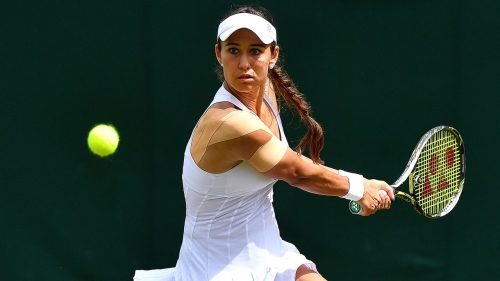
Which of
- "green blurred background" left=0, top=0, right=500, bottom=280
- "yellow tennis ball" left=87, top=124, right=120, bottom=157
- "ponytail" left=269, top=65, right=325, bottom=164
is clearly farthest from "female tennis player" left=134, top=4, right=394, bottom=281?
"yellow tennis ball" left=87, top=124, right=120, bottom=157

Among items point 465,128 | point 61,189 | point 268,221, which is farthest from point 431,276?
point 61,189

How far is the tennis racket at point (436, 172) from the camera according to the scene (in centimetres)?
302

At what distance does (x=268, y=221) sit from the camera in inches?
107

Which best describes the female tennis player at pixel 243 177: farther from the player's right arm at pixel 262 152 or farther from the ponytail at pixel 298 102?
the ponytail at pixel 298 102

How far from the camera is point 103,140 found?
11.4 feet

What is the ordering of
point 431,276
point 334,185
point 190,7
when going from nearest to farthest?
point 334,185 < point 190,7 < point 431,276

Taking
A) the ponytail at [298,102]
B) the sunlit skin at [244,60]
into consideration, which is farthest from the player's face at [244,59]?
the ponytail at [298,102]

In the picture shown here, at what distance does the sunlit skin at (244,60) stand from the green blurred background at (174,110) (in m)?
0.88

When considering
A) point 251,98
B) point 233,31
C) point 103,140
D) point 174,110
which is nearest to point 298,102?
point 251,98

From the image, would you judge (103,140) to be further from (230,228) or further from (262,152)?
(262,152)

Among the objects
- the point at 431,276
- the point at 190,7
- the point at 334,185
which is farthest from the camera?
the point at 431,276

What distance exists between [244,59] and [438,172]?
105 cm

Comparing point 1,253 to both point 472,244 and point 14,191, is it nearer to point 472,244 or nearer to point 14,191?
point 14,191

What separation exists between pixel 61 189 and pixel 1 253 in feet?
1.24
